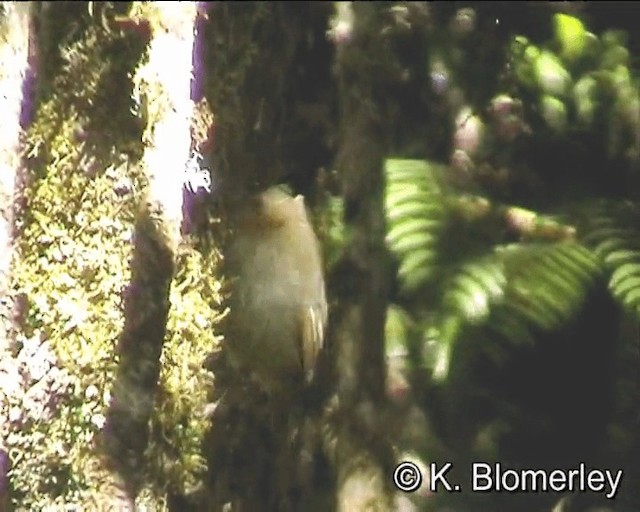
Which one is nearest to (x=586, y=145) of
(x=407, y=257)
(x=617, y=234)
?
(x=617, y=234)

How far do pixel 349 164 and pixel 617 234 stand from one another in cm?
38

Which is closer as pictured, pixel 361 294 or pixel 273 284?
pixel 361 294

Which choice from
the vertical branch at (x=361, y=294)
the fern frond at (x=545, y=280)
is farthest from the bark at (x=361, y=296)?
the fern frond at (x=545, y=280)

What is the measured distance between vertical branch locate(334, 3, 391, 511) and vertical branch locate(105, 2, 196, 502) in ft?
0.68

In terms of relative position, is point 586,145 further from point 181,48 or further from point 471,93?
point 181,48

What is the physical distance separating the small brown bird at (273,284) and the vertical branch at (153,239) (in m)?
0.09

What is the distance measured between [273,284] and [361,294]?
0.17m

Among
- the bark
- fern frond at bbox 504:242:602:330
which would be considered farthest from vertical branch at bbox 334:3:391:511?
fern frond at bbox 504:242:602:330

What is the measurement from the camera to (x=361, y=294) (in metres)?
0.93

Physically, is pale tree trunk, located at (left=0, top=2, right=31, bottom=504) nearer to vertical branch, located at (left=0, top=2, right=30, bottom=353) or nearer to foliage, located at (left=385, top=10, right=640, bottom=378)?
vertical branch, located at (left=0, top=2, right=30, bottom=353)

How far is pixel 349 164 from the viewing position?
0.96m

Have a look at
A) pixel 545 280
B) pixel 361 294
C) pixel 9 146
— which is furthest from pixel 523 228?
pixel 9 146

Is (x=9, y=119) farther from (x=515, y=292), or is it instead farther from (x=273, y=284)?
(x=515, y=292)

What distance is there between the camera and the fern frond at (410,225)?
973mm
